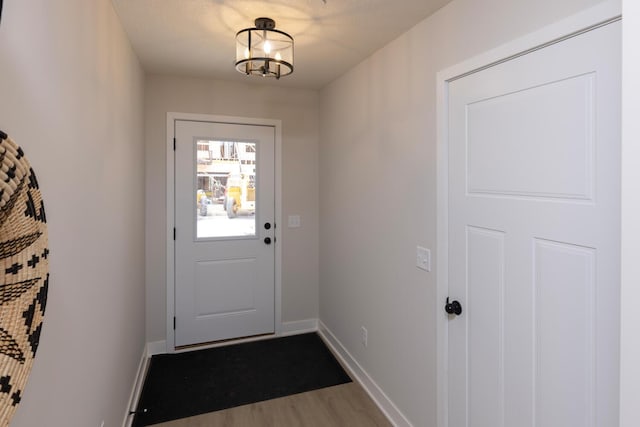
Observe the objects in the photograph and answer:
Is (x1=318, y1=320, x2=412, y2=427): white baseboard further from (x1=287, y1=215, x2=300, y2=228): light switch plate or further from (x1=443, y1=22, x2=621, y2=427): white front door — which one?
(x1=287, y1=215, x2=300, y2=228): light switch plate

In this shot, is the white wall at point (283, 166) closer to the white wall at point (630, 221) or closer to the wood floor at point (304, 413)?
the wood floor at point (304, 413)

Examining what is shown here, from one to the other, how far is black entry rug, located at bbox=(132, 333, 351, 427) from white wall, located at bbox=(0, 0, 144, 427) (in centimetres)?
32

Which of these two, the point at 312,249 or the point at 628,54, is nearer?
the point at 628,54

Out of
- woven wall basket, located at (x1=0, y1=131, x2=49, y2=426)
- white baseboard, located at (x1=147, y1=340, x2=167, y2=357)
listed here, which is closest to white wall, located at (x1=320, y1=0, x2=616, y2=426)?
white baseboard, located at (x1=147, y1=340, x2=167, y2=357)

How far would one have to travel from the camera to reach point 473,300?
1673mm

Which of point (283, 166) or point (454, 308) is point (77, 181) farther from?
point (283, 166)

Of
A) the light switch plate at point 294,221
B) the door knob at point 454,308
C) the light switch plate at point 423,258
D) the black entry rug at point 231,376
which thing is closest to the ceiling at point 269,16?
the light switch plate at point 423,258

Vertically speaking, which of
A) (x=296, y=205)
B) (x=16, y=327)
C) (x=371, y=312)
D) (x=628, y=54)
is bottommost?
(x=371, y=312)

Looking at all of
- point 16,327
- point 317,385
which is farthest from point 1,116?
point 317,385

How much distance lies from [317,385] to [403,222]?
1.42 metres

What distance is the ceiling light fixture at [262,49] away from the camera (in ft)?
5.74

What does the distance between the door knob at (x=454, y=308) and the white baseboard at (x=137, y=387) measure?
1946 millimetres

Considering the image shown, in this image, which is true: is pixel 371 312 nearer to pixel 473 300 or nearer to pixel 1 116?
pixel 473 300

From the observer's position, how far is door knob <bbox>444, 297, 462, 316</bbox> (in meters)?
1.74
